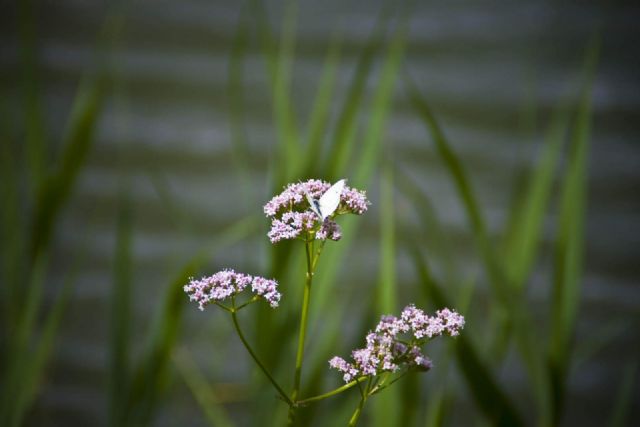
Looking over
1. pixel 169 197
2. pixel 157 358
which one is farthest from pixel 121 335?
pixel 169 197

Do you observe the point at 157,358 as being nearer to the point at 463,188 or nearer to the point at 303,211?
the point at 463,188

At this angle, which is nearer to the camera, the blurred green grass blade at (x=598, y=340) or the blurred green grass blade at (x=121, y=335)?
the blurred green grass blade at (x=121, y=335)

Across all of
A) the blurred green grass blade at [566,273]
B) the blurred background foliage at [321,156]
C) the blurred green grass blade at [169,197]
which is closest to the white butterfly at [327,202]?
the blurred green grass blade at [566,273]

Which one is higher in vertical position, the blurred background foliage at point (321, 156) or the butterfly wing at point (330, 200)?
the blurred background foliage at point (321, 156)

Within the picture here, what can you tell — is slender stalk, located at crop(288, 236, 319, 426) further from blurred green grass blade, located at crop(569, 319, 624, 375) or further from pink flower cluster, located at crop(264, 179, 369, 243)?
blurred green grass blade, located at crop(569, 319, 624, 375)

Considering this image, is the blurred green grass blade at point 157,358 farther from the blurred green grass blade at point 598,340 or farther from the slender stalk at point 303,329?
the blurred green grass blade at point 598,340

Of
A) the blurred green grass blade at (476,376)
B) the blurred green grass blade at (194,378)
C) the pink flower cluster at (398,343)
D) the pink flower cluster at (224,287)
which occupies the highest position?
the blurred green grass blade at (194,378)

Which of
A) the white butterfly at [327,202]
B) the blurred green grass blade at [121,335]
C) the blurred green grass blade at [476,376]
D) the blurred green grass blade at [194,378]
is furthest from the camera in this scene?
the blurred green grass blade at [194,378]

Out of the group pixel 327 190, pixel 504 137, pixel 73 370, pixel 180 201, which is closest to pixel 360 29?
pixel 504 137

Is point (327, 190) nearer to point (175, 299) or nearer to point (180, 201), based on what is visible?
point (175, 299)
